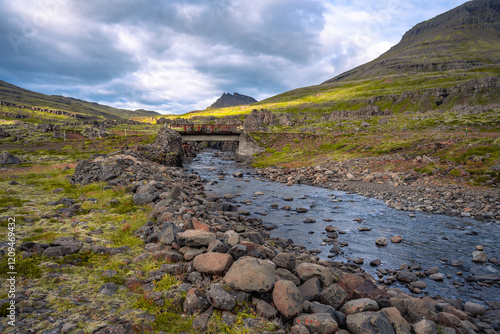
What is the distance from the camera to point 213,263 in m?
8.38

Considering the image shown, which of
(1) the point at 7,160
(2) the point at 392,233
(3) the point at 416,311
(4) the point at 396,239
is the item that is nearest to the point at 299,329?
(3) the point at 416,311

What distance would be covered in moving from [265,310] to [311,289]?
6.66 feet

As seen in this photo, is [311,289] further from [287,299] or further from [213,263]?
[213,263]

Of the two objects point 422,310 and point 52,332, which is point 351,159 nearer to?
point 422,310

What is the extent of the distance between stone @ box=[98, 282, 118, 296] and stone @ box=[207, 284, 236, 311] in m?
2.95

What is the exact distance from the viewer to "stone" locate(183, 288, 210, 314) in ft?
22.2

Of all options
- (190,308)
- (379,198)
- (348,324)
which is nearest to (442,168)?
(379,198)

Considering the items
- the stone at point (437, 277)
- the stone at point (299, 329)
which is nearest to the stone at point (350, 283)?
the stone at point (299, 329)

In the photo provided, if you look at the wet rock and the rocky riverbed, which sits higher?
the rocky riverbed

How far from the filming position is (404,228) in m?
19.2

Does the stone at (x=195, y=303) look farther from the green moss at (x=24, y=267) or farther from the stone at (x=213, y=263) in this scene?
the green moss at (x=24, y=267)

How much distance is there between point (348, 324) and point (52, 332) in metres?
7.14

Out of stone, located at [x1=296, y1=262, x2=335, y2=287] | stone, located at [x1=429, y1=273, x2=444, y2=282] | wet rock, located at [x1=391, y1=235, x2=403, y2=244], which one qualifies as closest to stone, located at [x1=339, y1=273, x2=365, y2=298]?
stone, located at [x1=296, y1=262, x2=335, y2=287]

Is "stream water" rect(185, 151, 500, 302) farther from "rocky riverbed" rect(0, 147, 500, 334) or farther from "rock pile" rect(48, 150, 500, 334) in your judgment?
"rock pile" rect(48, 150, 500, 334)
